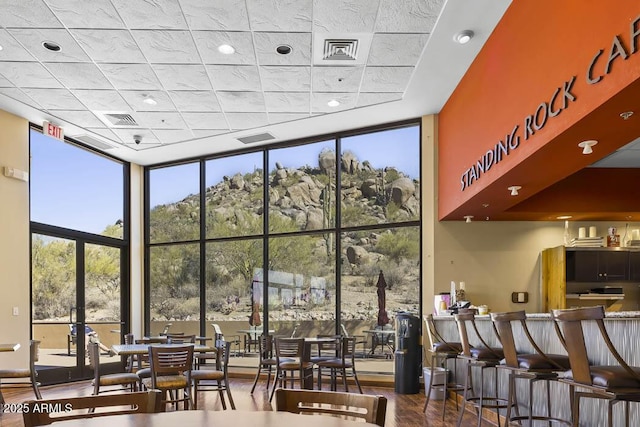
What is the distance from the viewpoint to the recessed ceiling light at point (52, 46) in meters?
6.67

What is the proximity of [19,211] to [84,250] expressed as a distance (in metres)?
1.91

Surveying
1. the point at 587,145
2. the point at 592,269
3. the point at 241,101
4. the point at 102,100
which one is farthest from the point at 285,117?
the point at 587,145

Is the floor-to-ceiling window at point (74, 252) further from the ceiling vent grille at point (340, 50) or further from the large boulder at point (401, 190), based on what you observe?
the large boulder at point (401, 190)

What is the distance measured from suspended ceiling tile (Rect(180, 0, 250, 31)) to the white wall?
451 centimetres

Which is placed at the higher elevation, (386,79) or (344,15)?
(344,15)

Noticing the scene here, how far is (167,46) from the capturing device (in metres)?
6.79

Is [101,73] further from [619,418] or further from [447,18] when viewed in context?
[619,418]

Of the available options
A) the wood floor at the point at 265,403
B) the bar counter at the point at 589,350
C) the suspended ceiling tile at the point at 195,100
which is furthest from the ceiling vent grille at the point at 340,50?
the wood floor at the point at 265,403

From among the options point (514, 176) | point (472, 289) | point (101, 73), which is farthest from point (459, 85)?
point (101, 73)

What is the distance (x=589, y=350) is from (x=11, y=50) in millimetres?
6626

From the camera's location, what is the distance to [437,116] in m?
9.26

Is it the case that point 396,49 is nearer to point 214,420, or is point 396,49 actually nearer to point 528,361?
point 528,361

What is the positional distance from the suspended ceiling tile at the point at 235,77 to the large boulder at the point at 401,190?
2.90 meters

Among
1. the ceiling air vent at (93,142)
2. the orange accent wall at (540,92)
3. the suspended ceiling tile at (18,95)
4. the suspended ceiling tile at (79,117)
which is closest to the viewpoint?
the orange accent wall at (540,92)
